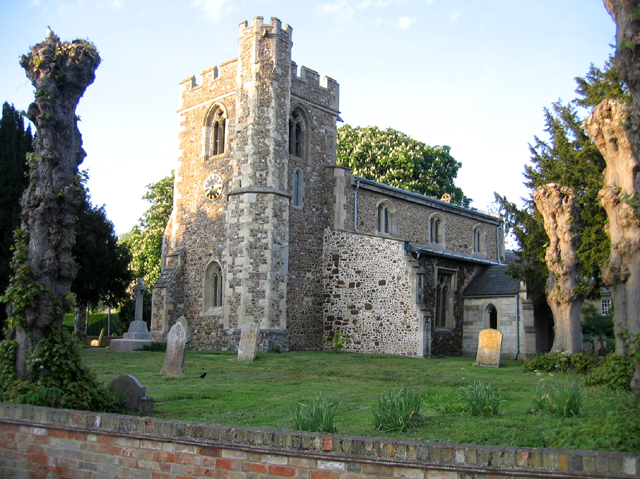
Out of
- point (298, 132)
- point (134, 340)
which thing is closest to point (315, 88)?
point (298, 132)

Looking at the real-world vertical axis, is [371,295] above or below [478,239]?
below

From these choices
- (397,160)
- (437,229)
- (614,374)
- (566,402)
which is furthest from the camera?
(397,160)

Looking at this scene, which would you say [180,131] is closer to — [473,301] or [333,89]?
[333,89]

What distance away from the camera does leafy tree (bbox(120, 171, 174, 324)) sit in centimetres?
3725

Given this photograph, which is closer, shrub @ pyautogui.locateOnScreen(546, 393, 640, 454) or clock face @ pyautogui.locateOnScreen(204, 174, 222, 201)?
shrub @ pyautogui.locateOnScreen(546, 393, 640, 454)

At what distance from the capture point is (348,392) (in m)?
10.8

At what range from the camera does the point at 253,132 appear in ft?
75.2

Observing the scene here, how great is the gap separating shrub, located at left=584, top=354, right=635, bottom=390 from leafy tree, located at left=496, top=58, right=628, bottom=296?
254 inches

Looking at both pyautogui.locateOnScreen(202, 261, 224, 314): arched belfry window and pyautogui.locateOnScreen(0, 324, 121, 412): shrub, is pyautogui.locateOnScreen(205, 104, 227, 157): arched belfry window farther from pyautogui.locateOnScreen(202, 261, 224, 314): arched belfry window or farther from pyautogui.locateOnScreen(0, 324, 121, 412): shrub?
pyautogui.locateOnScreen(0, 324, 121, 412): shrub

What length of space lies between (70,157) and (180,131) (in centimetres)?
1898

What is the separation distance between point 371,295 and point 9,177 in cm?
1475

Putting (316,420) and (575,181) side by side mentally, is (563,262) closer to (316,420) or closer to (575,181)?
(575,181)

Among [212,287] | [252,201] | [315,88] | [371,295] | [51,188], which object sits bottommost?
[371,295]

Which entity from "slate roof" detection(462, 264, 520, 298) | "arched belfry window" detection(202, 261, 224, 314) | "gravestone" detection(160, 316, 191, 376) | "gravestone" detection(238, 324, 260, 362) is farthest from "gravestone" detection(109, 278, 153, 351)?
"slate roof" detection(462, 264, 520, 298)
